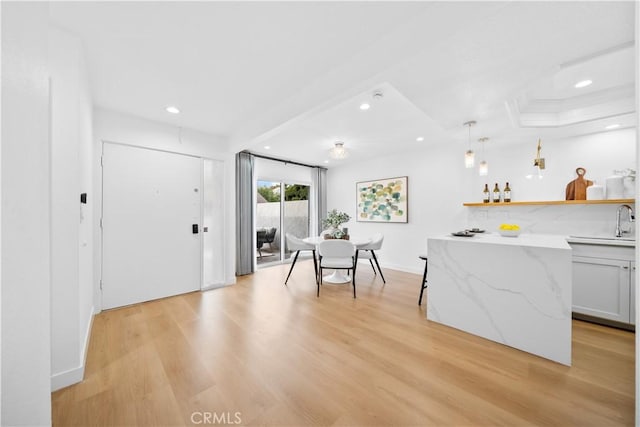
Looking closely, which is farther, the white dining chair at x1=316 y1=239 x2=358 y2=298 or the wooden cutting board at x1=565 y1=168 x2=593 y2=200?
the white dining chair at x1=316 y1=239 x2=358 y2=298

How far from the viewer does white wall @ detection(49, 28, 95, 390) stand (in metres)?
1.60

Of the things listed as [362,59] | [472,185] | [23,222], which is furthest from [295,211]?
[23,222]

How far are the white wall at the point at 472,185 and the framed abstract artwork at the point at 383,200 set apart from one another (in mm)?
125

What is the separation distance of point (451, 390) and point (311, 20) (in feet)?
8.49

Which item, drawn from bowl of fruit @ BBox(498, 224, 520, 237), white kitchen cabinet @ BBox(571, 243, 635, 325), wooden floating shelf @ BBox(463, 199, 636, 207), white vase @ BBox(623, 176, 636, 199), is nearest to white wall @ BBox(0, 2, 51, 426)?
bowl of fruit @ BBox(498, 224, 520, 237)

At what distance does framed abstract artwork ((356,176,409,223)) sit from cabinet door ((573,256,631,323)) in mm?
2516

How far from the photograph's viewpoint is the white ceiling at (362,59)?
1.45 m

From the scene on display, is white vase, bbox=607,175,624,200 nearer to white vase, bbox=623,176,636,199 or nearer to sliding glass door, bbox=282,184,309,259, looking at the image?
white vase, bbox=623,176,636,199

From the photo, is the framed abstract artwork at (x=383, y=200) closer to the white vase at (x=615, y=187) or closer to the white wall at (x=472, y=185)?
the white wall at (x=472, y=185)

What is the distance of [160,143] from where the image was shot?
125 inches

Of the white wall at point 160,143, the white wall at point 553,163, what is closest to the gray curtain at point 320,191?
the white wall at point 160,143

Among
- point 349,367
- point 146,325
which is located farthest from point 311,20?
point 146,325

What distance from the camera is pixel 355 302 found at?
3.13 m

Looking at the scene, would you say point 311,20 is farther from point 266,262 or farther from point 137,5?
point 266,262
